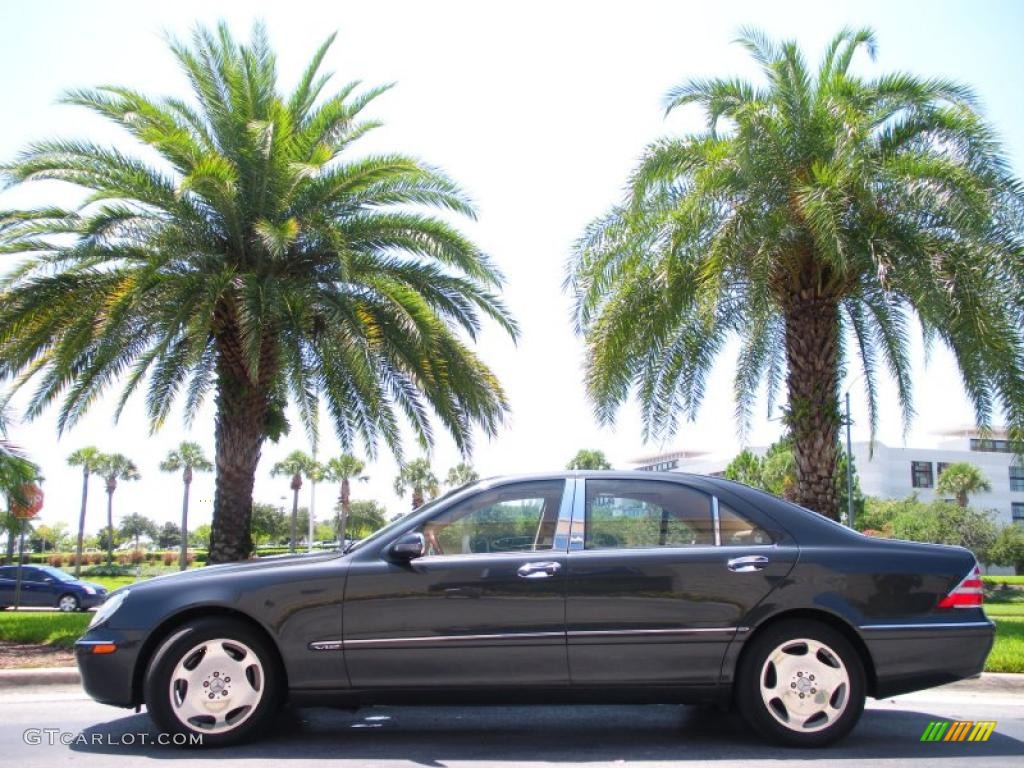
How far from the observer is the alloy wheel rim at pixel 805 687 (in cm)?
516

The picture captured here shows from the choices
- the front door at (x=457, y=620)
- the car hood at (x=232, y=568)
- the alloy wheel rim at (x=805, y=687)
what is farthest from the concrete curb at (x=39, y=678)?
the alloy wheel rim at (x=805, y=687)

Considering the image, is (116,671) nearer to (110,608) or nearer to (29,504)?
(110,608)

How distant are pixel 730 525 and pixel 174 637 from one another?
3.15m

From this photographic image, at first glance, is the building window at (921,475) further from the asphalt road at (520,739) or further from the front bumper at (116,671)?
the front bumper at (116,671)

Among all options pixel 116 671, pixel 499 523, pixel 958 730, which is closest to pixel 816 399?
pixel 958 730

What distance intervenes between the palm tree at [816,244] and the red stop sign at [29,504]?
7.57 m

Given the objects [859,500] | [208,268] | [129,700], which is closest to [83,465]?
[859,500]

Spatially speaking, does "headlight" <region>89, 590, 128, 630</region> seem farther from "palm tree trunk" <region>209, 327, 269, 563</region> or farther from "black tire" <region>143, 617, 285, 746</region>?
"palm tree trunk" <region>209, 327, 269, 563</region>

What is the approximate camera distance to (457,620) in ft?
17.0

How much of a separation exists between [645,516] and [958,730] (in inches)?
92.8

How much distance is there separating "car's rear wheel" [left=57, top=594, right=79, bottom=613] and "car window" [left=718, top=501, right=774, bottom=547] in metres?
20.7

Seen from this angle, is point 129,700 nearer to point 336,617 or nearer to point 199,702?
point 199,702

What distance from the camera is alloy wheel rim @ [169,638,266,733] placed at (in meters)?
5.20

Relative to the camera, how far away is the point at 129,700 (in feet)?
17.2
